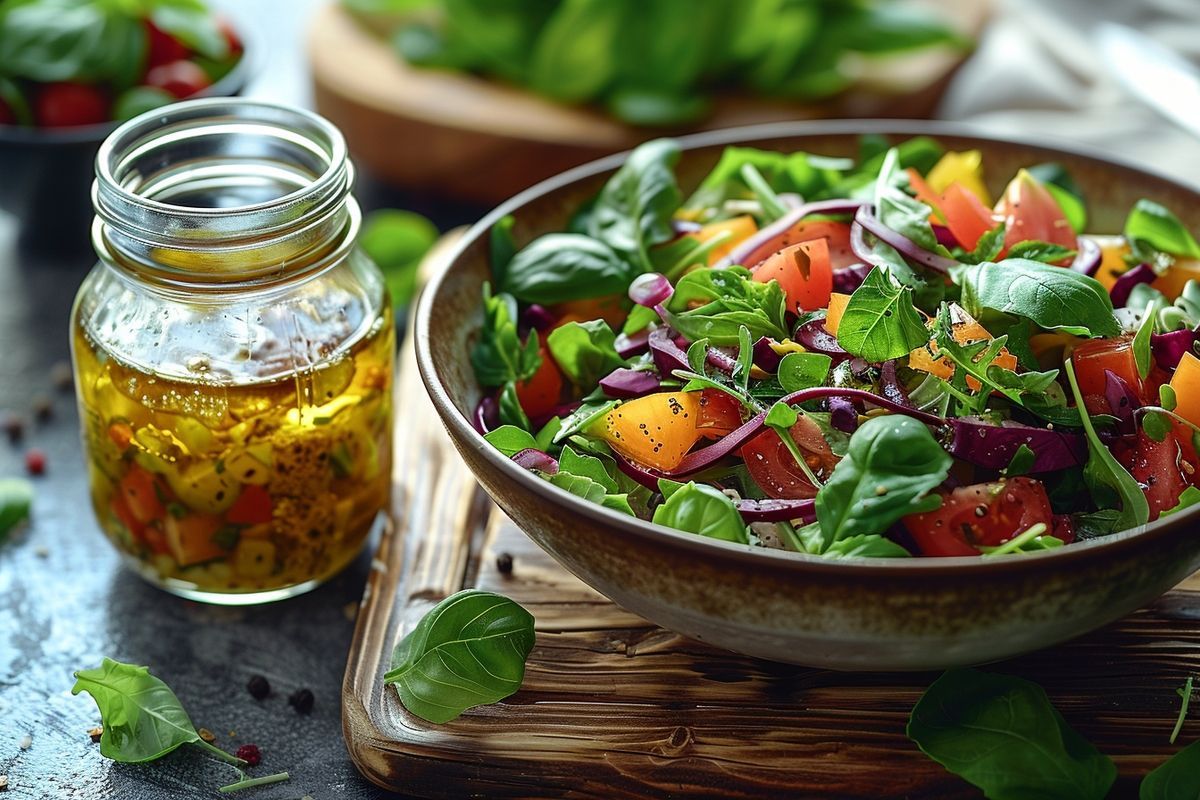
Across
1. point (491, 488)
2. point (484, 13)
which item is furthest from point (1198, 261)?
point (484, 13)

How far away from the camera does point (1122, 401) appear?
1.66 metres

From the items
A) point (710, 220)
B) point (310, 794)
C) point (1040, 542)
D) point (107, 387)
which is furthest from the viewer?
point (710, 220)

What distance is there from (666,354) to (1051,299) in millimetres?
517

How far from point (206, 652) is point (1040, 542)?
1.26 m

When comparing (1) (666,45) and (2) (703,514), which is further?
(1) (666,45)

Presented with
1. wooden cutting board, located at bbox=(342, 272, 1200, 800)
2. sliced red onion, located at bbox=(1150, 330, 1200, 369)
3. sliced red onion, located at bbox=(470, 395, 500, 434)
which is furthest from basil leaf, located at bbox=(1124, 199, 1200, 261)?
sliced red onion, located at bbox=(470, 395, 500, 434)

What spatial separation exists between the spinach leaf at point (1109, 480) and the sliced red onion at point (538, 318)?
801mm

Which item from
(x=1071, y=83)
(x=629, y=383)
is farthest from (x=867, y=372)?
(x=1071, y=83)

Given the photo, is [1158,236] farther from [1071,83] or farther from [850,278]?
[1071,83]

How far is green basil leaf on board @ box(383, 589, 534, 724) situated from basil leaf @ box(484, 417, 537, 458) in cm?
21

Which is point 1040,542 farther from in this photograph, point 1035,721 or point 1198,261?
point 1198,261

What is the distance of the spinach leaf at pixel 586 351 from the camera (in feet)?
6.07

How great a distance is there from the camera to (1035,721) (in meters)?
1.58

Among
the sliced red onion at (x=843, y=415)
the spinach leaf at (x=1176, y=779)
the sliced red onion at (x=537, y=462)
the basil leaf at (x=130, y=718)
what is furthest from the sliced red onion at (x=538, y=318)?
the spinach leaf at (x=1176, y=779)
